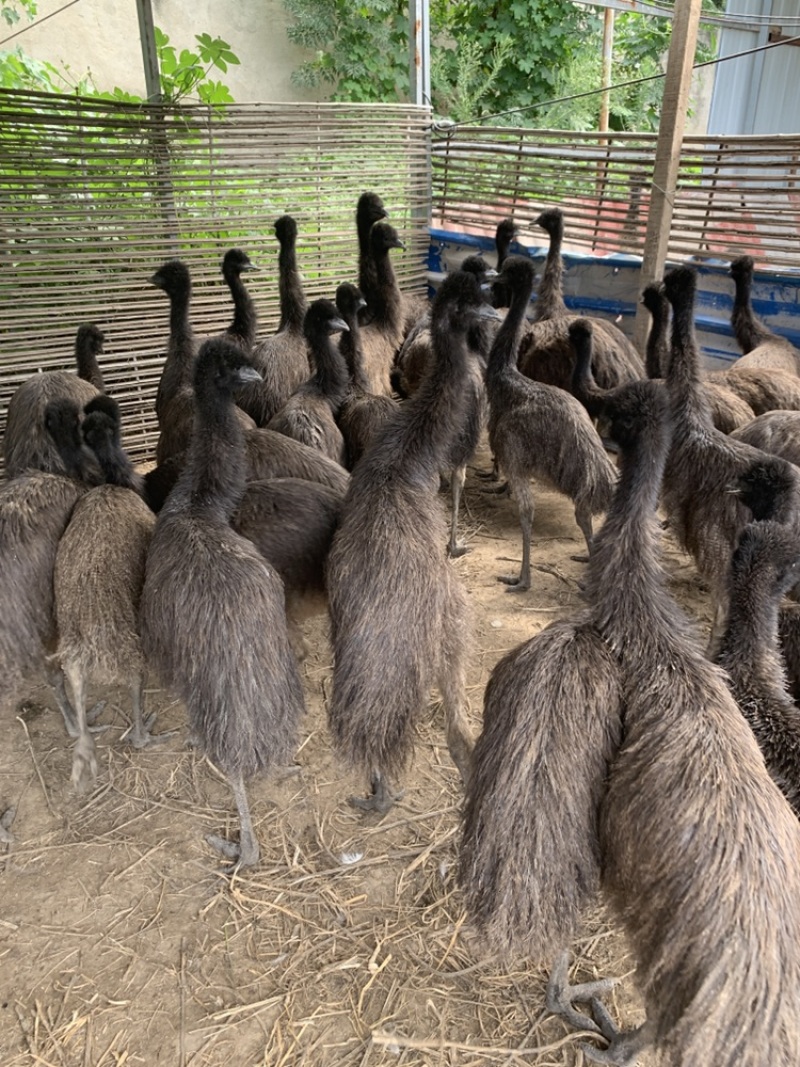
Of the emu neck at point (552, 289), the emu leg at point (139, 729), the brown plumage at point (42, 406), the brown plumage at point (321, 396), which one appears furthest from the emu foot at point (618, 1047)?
the emu neck at point (552, 289)

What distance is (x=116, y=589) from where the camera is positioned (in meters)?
3.79

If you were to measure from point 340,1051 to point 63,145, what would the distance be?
7034 mm

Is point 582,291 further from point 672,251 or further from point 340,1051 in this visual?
point 340,1051

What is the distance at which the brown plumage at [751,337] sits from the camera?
21.1 feet

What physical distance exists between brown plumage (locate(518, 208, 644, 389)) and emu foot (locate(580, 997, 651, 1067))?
4.67m

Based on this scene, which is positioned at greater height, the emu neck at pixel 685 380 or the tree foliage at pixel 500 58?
the tree foliage at pixel 500 58

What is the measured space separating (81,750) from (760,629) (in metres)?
3.16

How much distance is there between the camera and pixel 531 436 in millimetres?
5430

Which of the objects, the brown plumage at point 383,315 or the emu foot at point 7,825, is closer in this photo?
the emu foot at point 7,825

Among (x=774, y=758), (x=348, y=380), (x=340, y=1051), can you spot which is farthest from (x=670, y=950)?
(x=348, y=380)

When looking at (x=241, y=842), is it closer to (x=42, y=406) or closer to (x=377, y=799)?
(x=377, y=799)

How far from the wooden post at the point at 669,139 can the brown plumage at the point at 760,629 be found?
4214 mm

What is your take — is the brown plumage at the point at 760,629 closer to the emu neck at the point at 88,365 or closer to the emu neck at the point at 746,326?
the emu neck at the point at 746,326

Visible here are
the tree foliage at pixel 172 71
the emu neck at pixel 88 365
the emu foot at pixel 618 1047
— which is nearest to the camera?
the emu foot at pixel 618 1047
